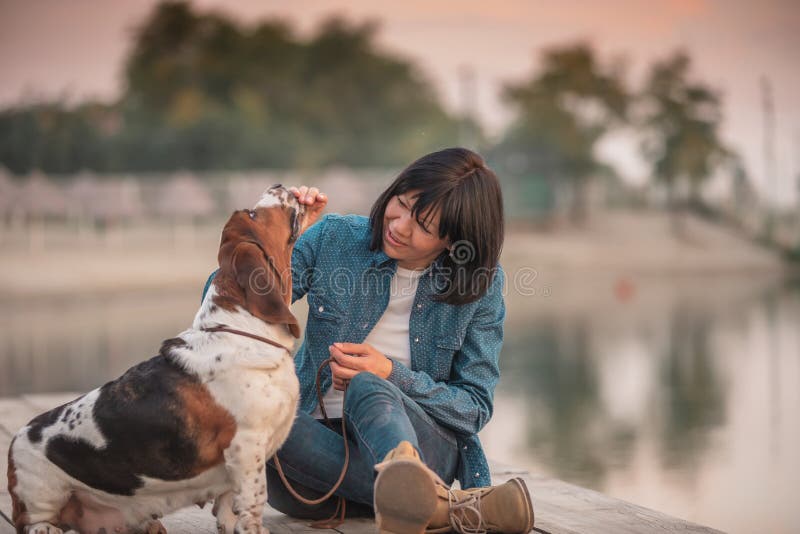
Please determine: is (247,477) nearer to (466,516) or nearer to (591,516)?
(466,516)

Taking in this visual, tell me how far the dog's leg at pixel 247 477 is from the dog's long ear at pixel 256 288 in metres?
0.36

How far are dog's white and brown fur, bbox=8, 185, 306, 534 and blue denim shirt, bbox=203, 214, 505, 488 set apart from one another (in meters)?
0.46

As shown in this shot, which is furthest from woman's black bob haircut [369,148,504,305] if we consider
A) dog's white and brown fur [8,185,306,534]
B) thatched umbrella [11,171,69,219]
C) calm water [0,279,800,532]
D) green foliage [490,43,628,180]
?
green foliage [490,43,628,180]

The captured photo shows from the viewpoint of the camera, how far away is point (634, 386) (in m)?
9.55

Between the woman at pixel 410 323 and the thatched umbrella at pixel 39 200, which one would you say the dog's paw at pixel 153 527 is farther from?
the thatched umbrella at pixel 39 200

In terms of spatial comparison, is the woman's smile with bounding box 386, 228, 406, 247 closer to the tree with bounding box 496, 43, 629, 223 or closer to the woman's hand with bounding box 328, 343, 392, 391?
the woman's hand with bounding box 328, 343, 392, 391

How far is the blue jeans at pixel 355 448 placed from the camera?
11.0 ft

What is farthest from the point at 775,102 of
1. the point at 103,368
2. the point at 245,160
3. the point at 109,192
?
the point at 103,368

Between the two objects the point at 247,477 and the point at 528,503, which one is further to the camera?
the point at 528,503

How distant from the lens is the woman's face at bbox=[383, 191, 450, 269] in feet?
12.1

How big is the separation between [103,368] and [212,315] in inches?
292

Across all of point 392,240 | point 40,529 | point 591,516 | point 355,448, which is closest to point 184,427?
point 40,529

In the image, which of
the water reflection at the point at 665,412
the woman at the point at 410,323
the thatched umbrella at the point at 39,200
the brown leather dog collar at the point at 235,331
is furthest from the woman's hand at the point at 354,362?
the thatched umbrella at the point at 39,200

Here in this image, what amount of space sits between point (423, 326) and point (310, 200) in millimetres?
594
